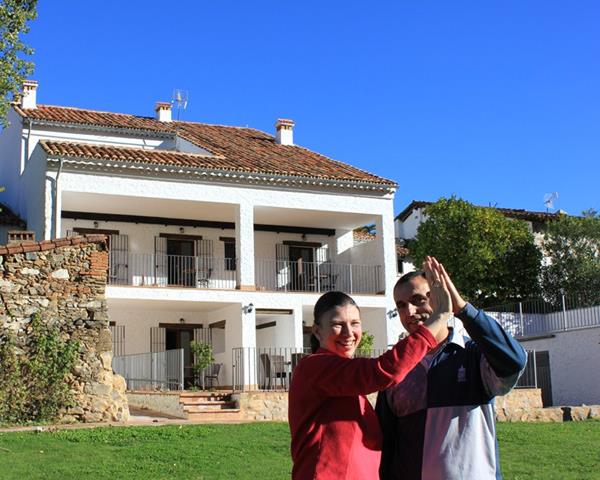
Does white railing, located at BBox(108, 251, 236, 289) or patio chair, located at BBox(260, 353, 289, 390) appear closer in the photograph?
patio chair, located at BBox(260, 353, 289, 390)

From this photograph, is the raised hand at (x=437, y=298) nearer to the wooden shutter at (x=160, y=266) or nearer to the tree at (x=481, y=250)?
the wooden shutter at (x=160, y=266)

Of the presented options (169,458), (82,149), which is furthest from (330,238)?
(169,458)

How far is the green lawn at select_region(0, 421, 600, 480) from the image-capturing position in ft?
30.0

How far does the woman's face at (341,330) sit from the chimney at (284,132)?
82.6ft

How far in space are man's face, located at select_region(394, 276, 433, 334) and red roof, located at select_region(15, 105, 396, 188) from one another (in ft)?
58.5

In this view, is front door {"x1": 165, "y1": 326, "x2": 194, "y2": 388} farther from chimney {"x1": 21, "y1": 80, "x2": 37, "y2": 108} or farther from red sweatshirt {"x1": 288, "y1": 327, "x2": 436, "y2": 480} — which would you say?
red sweatshirt {"x1": 288, "y1": 327, "x2": 436, "y2": 480}

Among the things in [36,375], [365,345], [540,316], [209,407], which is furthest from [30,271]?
[540,316]

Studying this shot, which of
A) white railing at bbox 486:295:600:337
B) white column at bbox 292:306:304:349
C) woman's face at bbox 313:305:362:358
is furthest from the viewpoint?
white railing at bbox 486:295:600:337

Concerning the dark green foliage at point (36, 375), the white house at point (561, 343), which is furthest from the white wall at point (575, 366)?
the dark green foliage at point (36, 375)

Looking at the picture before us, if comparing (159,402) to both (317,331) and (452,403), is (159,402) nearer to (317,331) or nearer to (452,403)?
(317,331)

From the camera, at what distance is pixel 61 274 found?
570 inches

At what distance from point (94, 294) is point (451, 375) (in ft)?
40.3

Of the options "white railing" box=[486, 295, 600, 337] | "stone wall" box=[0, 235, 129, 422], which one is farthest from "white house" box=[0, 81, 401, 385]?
"stone wall" box=[0, 235, 129, 422]

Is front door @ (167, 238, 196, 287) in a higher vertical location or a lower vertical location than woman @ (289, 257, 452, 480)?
higher
